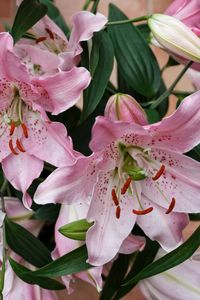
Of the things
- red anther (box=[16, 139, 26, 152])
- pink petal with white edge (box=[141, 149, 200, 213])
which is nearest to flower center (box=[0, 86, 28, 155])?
red anther (box=[16, 139, 26, 152])

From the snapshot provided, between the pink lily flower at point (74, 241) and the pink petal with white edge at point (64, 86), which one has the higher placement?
the pink petal with white edge at point (64, 86)

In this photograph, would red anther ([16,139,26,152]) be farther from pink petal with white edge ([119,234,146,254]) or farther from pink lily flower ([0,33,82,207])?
pink petal with white edge ([119,234,146,254])

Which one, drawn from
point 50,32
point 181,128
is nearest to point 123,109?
point 181,128

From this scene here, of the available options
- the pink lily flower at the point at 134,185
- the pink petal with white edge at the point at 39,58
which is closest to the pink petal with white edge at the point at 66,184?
the pink lily flower at the point at 134,185

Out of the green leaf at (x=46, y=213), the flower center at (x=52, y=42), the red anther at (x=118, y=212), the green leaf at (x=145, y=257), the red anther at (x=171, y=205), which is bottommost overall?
the green leaf at (x=46, y=213)

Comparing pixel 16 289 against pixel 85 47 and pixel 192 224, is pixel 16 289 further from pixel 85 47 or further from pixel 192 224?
pixel 192 224

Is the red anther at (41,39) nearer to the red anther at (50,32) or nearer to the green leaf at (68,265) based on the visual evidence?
the red anther at (50,32)

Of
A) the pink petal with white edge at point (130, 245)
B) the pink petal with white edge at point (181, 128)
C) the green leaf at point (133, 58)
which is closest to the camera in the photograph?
the pink petal with white edge at point (181, 128)

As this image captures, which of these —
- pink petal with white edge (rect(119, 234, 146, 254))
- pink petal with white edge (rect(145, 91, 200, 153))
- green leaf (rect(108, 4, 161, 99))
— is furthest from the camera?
green leaf (rect(108, 4, 161, 99))
